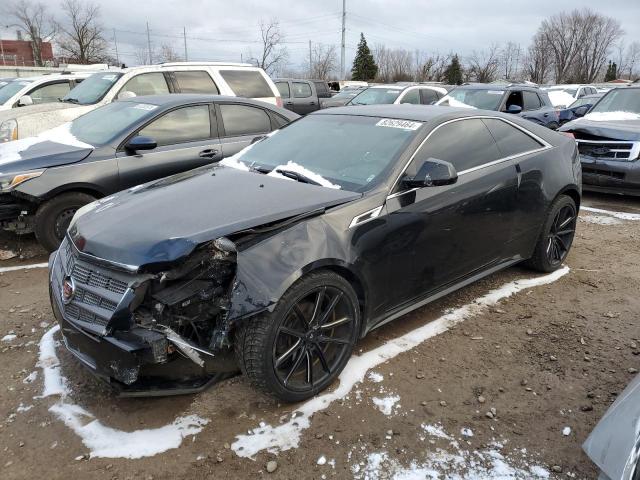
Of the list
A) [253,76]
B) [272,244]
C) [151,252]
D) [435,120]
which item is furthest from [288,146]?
[253,76]

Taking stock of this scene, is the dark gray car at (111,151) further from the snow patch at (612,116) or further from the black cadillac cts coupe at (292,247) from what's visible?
the snow patch at (612,116)

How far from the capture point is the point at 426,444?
2660mm

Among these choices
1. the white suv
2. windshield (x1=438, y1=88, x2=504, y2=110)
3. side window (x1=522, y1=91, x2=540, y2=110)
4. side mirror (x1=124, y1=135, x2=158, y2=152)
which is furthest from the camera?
side window (x1=522, y1=91, x2=540, y2=110)

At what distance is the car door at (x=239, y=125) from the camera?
236 inches

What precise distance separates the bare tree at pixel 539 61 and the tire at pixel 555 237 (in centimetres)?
6953

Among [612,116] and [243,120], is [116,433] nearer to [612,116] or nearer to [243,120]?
[243,120]

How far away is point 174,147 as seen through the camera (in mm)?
5586

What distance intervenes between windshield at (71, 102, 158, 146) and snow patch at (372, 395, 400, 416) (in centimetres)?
395

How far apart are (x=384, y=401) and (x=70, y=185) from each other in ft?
12.2

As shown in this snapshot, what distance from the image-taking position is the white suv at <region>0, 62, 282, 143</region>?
25.2ft

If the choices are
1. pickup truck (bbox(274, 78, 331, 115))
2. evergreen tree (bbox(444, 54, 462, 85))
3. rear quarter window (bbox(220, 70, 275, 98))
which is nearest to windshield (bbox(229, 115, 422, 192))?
rear quarter window (bbox(220, 70, 275, 98))

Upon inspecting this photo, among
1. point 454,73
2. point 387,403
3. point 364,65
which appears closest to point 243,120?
point 387,403

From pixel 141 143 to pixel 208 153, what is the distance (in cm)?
88

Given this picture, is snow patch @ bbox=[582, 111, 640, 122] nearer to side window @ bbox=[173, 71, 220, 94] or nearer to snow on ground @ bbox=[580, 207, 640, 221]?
snow on ground @ bbox=[580, 207, 640, 221]
